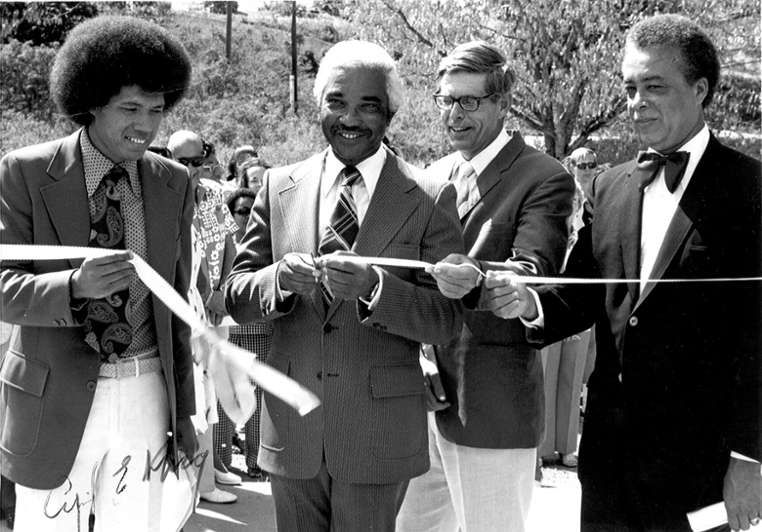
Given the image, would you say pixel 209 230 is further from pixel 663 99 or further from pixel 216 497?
pixel 663 99

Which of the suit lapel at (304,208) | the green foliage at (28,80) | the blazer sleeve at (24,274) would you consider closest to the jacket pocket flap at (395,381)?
the suit lapel at (304,208)

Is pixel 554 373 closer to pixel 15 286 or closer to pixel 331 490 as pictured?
pixel 331 490

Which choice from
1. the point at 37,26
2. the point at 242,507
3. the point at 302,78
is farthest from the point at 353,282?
the point at 302,78

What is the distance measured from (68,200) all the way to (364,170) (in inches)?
38.3

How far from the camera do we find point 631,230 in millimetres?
2824

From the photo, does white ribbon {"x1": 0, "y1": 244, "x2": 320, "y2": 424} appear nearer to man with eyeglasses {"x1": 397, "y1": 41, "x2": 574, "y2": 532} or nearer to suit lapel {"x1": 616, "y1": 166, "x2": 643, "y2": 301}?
man with eyeglasses {"x1": 397, "y1": 41, "x2": 574, "y2": 532}

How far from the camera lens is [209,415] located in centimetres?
390

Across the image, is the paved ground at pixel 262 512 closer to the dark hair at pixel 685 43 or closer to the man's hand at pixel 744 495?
the man's hand at pixel 744 495

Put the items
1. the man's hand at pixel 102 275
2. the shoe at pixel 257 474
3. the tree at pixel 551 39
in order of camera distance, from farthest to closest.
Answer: the tree at pixel 551 39 < the shoe at pixel 257 474 < the man's hand at pixel 102 275

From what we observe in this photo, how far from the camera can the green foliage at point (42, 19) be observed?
779 inches

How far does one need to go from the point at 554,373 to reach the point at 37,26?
67.5 feet

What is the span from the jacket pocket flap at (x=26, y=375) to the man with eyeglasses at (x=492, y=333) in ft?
4.58

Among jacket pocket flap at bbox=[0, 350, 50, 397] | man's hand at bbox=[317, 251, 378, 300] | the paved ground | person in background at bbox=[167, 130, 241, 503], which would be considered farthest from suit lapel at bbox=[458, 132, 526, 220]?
the paved ground
